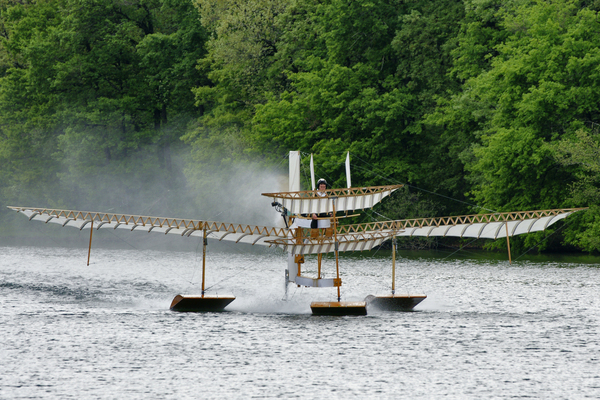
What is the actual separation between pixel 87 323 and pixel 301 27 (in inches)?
2039

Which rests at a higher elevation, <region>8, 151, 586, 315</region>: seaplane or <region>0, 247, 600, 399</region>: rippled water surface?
<region>8, 151, 586, 315</region>: seaplane

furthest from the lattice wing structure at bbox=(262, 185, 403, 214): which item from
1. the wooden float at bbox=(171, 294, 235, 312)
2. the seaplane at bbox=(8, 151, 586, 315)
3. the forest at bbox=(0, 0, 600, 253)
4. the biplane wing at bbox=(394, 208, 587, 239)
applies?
the forest at bbox=(0, 0, 600, 253)

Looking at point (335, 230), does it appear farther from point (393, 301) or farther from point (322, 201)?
point (393, 301)

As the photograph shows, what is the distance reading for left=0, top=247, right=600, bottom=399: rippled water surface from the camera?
25.8 meters

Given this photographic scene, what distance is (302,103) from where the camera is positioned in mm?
80000

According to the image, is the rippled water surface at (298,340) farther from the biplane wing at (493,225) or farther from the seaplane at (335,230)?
the biplane wing at (493,225)

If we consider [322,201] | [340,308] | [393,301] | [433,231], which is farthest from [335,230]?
[433,231]

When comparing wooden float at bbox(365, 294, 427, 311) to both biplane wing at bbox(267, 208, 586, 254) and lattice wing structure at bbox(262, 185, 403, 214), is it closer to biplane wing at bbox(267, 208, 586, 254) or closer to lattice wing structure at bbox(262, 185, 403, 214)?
biplane wing at bbox(267, 208, 586, 254)

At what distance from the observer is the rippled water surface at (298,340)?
25828 millimetres

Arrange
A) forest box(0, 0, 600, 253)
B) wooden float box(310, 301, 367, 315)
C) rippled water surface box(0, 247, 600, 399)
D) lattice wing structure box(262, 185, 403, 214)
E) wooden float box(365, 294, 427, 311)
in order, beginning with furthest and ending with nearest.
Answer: forest box(0, 0, 600, 253), wooden float box(365, 294, 427, 311), lattice wing structure box(262, 185, 403, 214), wooden float box(310, 301, 367, 315), rippled water surface box(0, 247, 600, 399)

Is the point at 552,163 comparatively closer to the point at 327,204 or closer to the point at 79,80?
the point at 327,204

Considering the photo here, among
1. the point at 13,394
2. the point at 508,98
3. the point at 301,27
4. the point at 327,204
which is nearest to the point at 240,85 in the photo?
the point at 301,27

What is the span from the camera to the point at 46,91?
9838cm

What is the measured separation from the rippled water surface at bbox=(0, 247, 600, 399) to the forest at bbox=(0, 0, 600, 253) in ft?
46.3
